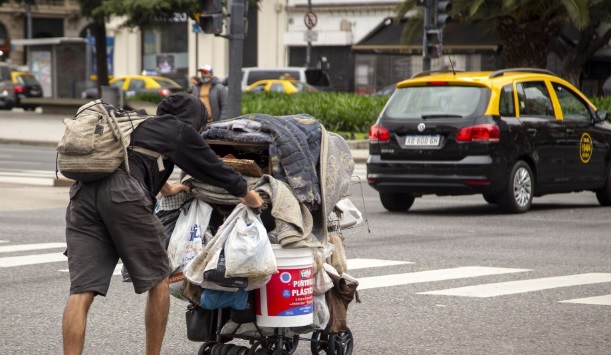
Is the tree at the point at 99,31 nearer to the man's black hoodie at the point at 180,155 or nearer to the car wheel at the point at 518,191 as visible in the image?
the car wheel at the point at 518,191

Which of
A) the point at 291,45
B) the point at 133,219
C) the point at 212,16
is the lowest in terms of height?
the point at 291,45

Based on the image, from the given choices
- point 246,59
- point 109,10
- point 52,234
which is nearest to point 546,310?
point 52,234

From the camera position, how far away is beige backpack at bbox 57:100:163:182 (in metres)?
6.16

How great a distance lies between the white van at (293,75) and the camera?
43.8m

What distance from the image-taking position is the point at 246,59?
5553 cm

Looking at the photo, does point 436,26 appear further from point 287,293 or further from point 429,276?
point 287,293

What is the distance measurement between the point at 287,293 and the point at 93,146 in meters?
1.13

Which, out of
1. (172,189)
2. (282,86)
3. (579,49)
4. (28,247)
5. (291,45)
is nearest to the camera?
(172,189)

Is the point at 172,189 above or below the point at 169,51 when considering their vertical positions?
above

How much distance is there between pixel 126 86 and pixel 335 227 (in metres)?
39.0

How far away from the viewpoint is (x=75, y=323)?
20.4 feet

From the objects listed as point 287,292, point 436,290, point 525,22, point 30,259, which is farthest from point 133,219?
point 525,22

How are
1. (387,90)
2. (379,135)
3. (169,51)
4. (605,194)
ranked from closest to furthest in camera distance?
1. (379,135)
2. (605,194)
3. (387,90)
4. (169,51)

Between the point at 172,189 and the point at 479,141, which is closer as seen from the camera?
the point at 172,189
